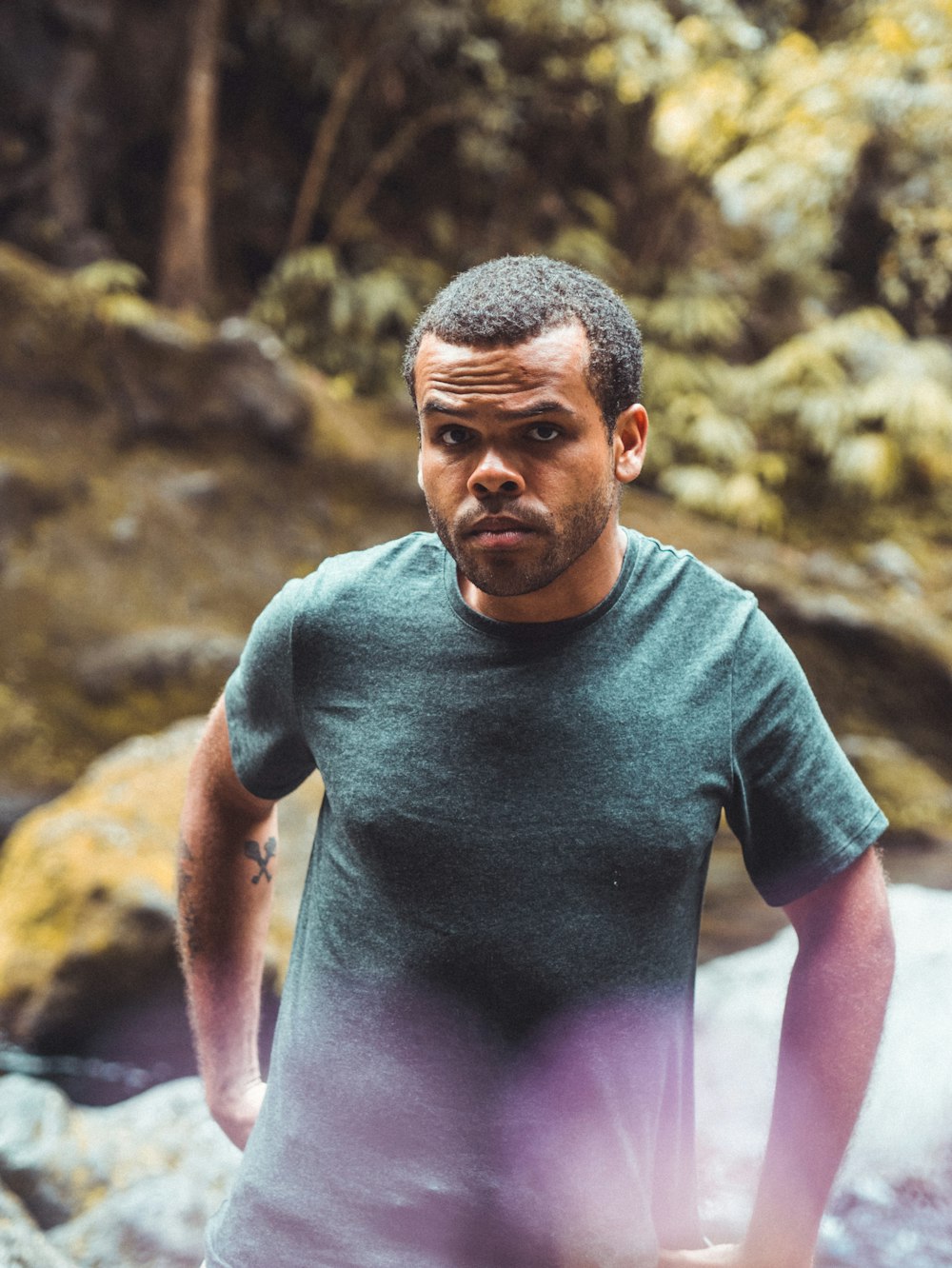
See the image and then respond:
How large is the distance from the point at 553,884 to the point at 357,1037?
1.05 ft

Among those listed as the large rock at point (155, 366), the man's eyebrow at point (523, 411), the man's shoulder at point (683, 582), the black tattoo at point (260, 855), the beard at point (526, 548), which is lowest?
the large rock at point (155, 366)

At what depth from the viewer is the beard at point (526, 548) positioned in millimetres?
1259

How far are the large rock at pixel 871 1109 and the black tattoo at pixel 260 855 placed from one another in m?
1.97

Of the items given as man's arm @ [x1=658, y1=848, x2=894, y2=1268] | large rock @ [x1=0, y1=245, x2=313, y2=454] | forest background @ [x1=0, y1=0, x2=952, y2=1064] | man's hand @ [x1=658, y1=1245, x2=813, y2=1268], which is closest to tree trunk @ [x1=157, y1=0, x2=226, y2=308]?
forest background @ [x1=0, y1=0, x2=952, y2=1064]

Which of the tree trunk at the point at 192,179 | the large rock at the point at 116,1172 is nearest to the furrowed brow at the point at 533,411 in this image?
the large rock at the point at 116,1172

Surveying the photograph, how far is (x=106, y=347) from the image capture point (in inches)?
280

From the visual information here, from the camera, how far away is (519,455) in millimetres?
1266

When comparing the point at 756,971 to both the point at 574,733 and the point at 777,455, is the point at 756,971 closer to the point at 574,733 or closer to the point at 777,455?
the point at 574,733

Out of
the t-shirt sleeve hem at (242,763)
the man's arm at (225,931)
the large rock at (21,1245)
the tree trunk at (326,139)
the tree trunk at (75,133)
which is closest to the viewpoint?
the t-shirt sleeve hem at (242,763)

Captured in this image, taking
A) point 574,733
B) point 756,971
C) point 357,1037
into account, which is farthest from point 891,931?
point 756,971

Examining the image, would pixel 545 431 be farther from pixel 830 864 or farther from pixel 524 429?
pixel 830 864

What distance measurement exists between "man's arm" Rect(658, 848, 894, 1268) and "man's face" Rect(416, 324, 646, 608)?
1.84 ft

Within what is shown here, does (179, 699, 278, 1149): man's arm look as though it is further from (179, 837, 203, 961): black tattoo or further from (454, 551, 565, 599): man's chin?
(454, 551, 565, 599): man's chin

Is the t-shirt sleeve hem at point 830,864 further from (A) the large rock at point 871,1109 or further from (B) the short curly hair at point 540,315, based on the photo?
(A) the large rock at point 871,1109
